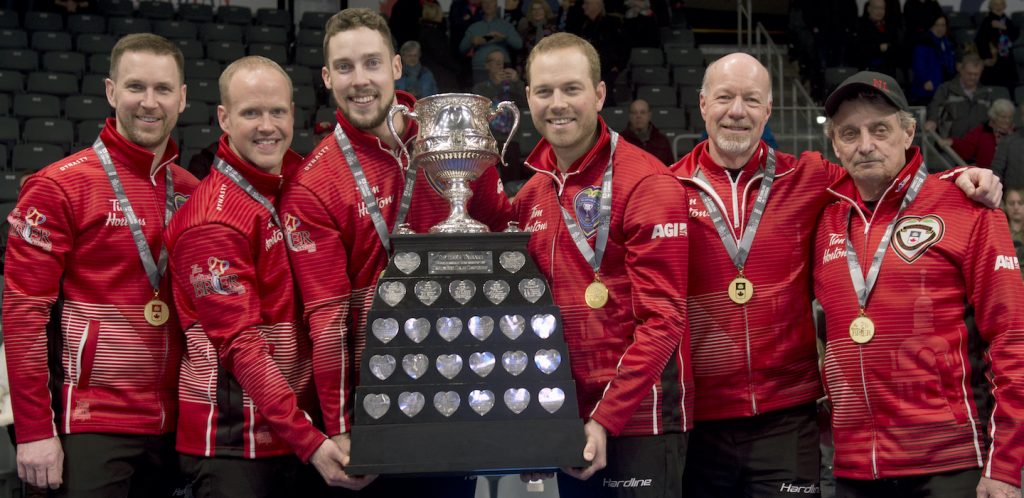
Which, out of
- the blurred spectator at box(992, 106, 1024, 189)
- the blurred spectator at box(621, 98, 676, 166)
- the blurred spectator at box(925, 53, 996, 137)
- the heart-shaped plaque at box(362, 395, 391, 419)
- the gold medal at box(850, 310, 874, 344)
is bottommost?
the heart-shaped plaque at box(362, 395, 391, 419)

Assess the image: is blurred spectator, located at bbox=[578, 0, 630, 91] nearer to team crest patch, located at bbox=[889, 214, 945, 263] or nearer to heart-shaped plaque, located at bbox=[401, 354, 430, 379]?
team crest patch, located at bbox=[889, 214, 945, 263]

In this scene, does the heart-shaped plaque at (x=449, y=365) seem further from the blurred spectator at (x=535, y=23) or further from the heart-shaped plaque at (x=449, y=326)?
the blurred spectator at (x=535, y=23)

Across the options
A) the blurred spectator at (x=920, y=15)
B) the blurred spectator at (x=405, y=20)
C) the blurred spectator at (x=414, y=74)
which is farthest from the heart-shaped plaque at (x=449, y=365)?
the blurred spectator at (x=920, y=15)

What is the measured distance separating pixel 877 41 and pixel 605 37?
10.5 ft

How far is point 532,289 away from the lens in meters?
3.26

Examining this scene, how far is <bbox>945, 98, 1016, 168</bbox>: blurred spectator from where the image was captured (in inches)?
405

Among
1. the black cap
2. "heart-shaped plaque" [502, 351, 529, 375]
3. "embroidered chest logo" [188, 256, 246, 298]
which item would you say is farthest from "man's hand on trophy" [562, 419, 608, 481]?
the black cap

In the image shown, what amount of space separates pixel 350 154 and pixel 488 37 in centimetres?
782

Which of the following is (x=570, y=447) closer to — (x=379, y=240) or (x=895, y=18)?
(x=379, y=240)

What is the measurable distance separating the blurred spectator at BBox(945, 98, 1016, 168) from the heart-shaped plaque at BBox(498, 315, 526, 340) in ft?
27.4

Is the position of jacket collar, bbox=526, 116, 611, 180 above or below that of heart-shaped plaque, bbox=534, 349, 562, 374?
above

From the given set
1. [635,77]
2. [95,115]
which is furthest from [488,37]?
[95,115]

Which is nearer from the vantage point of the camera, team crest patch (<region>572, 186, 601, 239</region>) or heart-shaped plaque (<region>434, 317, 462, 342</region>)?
heart-shaped plaque (<region>434, 317, 462, 342</region>)

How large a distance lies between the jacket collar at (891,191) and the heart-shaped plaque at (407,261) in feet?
4.63
